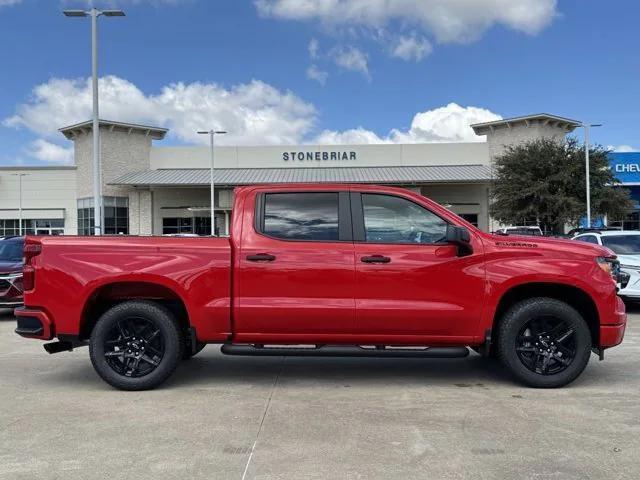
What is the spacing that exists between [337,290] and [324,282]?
0.14 m

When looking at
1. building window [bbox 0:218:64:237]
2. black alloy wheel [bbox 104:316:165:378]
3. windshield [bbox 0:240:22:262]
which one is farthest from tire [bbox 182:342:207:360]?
building window [bbox 0:218:64:237]

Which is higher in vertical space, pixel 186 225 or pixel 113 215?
pixel 113 215

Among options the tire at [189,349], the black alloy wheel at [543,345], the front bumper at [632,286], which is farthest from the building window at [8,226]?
the black alloy wheel at [543,345]

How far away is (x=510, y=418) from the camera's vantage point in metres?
4.80

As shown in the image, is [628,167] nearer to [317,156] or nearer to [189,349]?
[317,156]

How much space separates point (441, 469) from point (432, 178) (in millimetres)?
39570

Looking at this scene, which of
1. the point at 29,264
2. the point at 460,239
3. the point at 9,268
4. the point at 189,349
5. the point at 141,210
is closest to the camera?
the point at 460,239

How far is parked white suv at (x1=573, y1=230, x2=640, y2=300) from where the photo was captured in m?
10.9

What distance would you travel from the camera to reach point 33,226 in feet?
167

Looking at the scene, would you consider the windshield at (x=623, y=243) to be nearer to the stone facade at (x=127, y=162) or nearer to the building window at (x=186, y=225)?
the building window at (x=186, y=225)

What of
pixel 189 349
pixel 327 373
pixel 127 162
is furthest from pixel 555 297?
pixel 127 162

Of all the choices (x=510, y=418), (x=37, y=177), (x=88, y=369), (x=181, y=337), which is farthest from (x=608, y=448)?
(x=37, y=177)

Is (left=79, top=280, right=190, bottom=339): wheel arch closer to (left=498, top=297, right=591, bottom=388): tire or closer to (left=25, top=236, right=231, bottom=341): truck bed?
(left=25, top=236, right=231, bottom=341): truck bed

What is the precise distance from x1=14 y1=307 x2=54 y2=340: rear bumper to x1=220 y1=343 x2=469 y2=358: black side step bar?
5.60 feet
